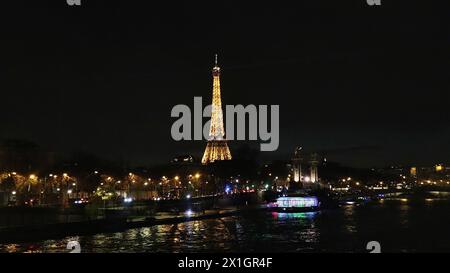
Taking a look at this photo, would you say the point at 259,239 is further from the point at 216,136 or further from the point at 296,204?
the point at 216,136

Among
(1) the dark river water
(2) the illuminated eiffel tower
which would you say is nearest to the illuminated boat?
(1) the dark river water

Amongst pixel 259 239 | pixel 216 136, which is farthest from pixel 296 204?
pixel 259 239

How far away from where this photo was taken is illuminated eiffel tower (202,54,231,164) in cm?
10969

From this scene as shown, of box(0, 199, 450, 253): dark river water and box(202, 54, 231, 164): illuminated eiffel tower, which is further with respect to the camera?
box(202, 54, 231, 164): illuminated eiffel tower

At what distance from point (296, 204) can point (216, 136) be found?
3684 centimetres

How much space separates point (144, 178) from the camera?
275 feet

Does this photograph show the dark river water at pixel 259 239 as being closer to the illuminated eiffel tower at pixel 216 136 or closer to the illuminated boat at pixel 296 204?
the illuminated boat at pixel 296 204

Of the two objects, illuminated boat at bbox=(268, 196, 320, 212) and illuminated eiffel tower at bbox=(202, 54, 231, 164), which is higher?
illuminated eiffel tower at bbox=(202, 54, 231, 164)

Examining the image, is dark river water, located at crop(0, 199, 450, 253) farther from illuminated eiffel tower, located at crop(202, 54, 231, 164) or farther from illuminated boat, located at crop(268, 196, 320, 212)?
illuminated eiffel tower, located at crop(202, 54, 231, 164)

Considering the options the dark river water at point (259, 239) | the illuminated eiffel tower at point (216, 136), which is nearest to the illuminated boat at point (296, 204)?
the dark river water at point (259, 239)

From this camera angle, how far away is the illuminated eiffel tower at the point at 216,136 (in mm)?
109688

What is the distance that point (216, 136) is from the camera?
11231 centimetres

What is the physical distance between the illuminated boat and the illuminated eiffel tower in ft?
104
